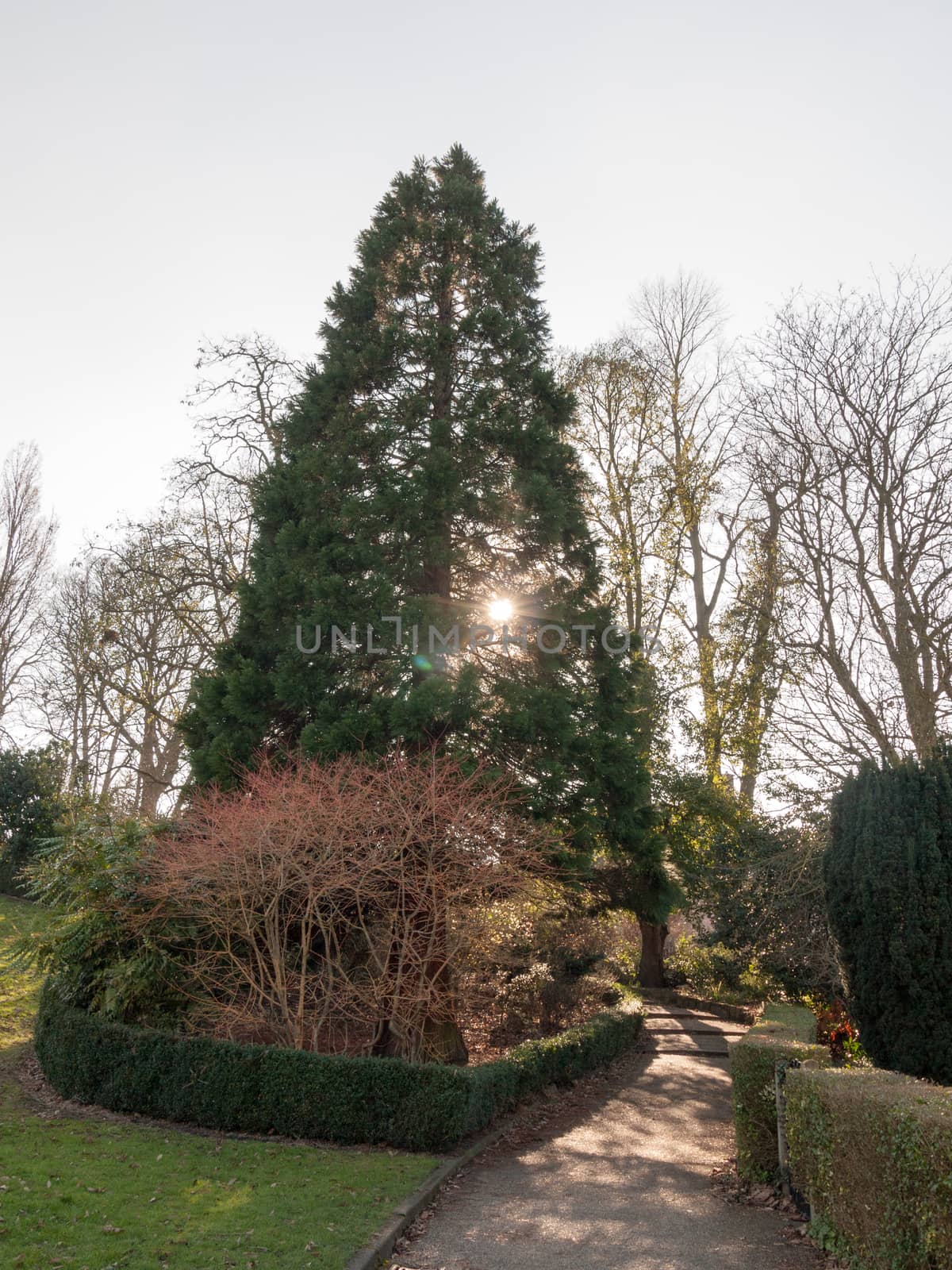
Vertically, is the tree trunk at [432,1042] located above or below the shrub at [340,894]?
below

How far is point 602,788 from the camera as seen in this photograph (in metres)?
13.6

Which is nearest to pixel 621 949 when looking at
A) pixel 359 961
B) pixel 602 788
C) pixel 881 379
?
pixel 602 788

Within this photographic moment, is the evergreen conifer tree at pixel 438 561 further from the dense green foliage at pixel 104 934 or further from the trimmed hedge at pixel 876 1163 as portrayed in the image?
the trimmed hedge at pixel 876 1163


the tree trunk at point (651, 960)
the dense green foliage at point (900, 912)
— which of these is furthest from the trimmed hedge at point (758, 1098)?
the tree trunk at point (651, 960)

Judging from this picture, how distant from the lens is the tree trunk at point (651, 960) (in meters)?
21.7

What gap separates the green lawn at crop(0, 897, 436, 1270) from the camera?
5684 mm

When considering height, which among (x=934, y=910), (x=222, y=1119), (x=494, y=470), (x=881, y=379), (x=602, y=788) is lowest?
(x=222, y=1119)

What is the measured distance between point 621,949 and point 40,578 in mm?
18737

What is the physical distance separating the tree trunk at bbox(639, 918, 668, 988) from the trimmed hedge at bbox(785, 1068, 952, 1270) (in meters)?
15.6

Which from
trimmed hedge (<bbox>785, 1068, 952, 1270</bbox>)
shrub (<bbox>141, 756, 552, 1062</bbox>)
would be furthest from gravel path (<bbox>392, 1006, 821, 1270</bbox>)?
shrub (<bbox>141, 756, 552, 1062</bbox>)

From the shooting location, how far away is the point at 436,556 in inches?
531

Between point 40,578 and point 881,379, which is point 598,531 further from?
point 40,578

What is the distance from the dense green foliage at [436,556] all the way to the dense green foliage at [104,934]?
2.41 meters

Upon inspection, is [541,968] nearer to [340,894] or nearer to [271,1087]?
[340,894]
